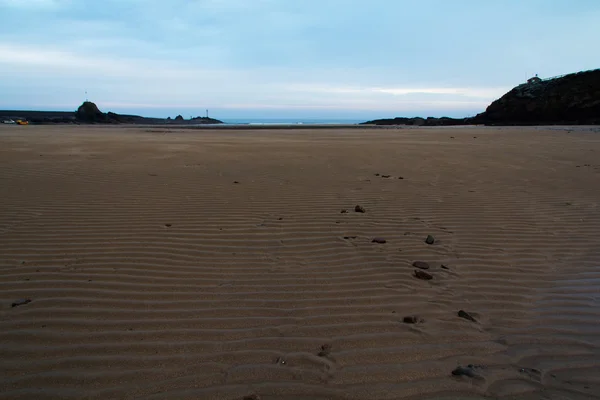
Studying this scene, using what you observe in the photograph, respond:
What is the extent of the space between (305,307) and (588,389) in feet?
5.50

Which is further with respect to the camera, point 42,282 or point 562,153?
point 562,153

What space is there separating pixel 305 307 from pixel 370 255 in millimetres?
1211

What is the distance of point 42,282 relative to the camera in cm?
326

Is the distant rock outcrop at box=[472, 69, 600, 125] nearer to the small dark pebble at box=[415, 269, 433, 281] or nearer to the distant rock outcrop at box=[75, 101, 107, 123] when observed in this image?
the small dark pebble at box=[415, 269, 433, 281]

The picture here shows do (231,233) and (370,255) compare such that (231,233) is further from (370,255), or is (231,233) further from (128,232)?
(370,255)

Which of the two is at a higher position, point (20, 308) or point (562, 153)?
point (562, 153)

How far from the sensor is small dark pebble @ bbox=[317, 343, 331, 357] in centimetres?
238

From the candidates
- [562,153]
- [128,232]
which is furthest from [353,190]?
[562,153]

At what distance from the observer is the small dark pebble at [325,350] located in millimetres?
2383

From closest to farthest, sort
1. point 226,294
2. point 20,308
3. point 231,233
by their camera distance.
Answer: point 20,308
point 226,294
point 231,233

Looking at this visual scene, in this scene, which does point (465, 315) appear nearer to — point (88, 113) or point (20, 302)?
point (20, 302)

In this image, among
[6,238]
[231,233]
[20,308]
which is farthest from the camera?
[231,233]

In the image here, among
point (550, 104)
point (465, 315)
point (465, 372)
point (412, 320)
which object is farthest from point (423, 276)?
point (550, 104)

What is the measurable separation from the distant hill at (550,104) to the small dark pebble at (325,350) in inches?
1427
